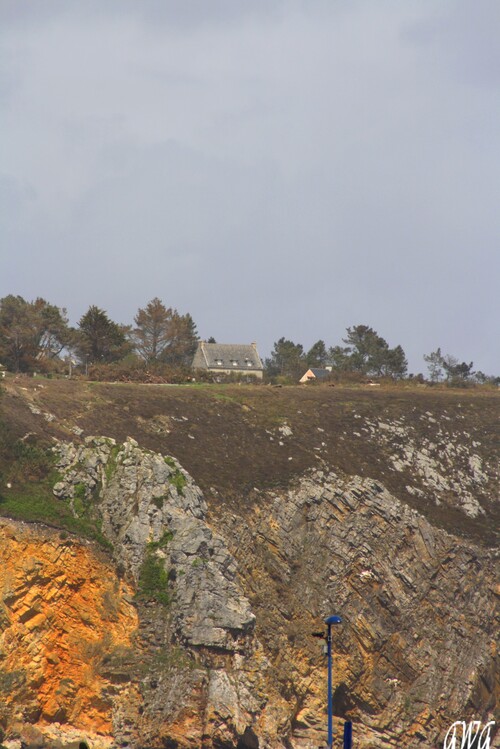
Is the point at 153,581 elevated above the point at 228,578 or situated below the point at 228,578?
below

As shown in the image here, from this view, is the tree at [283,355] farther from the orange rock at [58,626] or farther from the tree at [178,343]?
the orange rock at [58,626]

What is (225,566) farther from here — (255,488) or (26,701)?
(26,701)

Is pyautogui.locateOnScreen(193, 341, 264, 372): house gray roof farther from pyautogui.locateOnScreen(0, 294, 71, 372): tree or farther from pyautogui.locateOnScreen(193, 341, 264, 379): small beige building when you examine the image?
pyautogui.locateOnScreen(0, 294, 71, 372): tree

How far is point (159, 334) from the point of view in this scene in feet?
357

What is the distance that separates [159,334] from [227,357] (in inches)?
309

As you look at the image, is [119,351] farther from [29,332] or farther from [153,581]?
[153,581]

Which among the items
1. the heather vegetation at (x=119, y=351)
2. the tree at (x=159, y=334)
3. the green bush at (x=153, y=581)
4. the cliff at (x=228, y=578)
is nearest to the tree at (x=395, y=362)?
the heather vegetation at (x=119, y=351)

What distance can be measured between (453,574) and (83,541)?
69.9 ft

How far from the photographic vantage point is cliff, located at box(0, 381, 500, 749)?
4959 cm

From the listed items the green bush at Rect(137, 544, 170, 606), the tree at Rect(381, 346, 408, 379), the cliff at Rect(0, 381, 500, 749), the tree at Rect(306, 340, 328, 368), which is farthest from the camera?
the tree at Rect(306, 340, 328, 368)

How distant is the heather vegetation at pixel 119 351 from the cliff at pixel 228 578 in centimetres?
1836

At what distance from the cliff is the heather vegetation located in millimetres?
18360

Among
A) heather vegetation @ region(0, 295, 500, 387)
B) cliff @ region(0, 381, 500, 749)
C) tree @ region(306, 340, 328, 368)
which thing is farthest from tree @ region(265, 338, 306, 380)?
cliff @ region(0, 381, 500, 749)

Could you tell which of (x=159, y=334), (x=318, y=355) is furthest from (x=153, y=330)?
(x=318, y=355)
